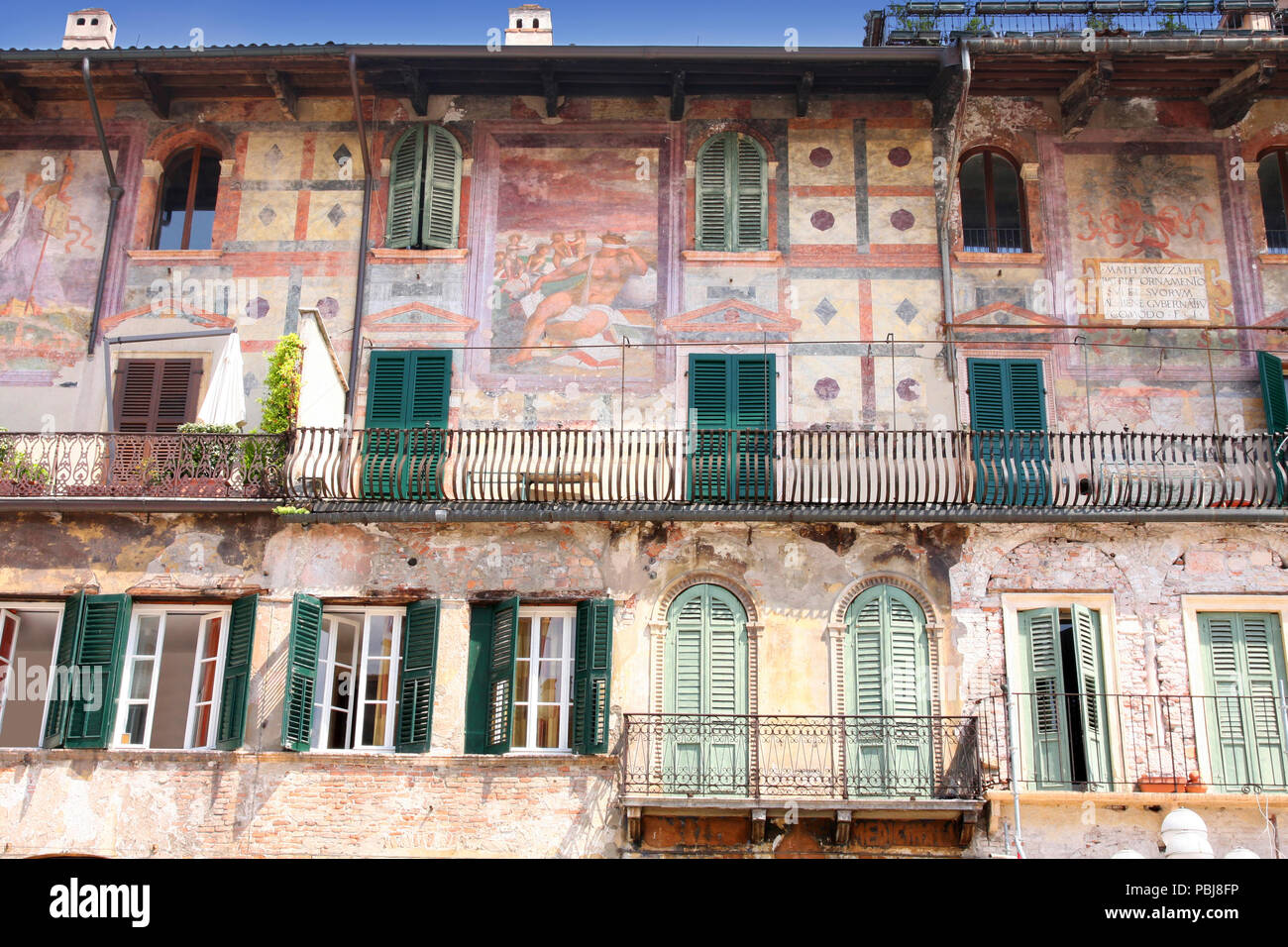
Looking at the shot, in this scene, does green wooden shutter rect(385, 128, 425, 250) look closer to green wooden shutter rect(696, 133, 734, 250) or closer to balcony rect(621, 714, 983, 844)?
green wooden shutter rect(696, 133, 734, 250)

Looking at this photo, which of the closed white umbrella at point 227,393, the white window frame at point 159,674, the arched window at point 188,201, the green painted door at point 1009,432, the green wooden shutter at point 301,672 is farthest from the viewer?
the arched window at point 188,201

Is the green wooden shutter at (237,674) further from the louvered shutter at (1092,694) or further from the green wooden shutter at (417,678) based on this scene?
the louvered shutter at (1092,694)

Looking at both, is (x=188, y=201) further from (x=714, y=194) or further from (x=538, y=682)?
(x=538, y=682)

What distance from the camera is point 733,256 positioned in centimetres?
1856

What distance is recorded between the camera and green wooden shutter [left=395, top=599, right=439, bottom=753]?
16.1 metres

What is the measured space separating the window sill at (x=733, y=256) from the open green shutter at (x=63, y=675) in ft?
25.8

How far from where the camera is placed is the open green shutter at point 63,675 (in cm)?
1620

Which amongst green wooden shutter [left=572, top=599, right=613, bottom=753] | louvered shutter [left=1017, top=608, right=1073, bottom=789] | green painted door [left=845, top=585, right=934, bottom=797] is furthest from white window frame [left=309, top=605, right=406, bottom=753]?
louvered shutter [left=1017, top=608, right=1073, bottom=789]

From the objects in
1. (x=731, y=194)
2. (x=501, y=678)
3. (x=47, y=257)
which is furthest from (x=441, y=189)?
(x=501, y=678)

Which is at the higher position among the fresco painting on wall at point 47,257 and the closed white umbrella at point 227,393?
the fresco painting on wall at point 47,257

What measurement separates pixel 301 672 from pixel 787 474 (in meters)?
5.61

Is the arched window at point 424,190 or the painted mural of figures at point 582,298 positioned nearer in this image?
the painted mural of figures at point 582,298

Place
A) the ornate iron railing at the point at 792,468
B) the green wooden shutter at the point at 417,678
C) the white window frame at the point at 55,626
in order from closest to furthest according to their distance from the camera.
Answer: the green wooden shutter at the point at 417,678
the white window frame at the point at 55,626
the ornate iron railing at the point at 792,468

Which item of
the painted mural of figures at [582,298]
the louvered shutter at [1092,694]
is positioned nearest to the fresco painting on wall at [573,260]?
the painted mural of figures at [582,298]
